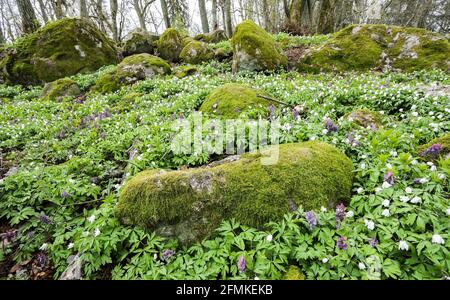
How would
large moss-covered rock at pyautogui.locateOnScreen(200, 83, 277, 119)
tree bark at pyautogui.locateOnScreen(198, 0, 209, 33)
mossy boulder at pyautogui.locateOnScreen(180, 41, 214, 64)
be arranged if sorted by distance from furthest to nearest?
tree bark at pyautogui.locateOnScreen(198, 0, 209, 33) → mossy boulder at pyautogui.locateOnScreen(180, 41, 214, 64) → large moss-covered rock at pyautogui.locateOnScreen(200, 83, 277, 119)

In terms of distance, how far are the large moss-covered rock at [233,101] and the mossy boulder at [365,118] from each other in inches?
70.3

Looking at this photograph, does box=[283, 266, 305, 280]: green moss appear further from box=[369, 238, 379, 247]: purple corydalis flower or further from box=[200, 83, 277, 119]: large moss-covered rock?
box=[200, 83, 277, 119]: large moss-covered rock

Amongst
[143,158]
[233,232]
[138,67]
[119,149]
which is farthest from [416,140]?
[138,67]

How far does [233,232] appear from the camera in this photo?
2.82 metres

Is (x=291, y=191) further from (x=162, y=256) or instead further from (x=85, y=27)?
(x=85, y=27)

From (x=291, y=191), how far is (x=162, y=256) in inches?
62.0

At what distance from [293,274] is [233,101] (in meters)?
4.16

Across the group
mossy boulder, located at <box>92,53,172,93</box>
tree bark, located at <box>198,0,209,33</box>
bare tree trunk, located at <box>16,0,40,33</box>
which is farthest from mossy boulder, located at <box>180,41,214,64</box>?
bare tree trunk, located at <box>16,0,40,33</box>

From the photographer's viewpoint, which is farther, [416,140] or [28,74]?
[28,74]

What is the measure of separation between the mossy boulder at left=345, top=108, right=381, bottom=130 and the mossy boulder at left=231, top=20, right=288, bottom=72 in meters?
5.62

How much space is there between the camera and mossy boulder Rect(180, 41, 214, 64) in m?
12.6

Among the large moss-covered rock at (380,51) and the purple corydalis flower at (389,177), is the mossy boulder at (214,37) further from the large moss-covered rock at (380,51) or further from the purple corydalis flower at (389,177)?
the purple corydalis flower at (389,177)

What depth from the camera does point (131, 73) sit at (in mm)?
10438

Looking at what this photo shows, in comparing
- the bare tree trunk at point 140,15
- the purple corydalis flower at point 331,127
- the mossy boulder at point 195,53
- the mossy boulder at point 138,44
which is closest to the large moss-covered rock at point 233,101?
the purple corydalis flower at point 331,127
